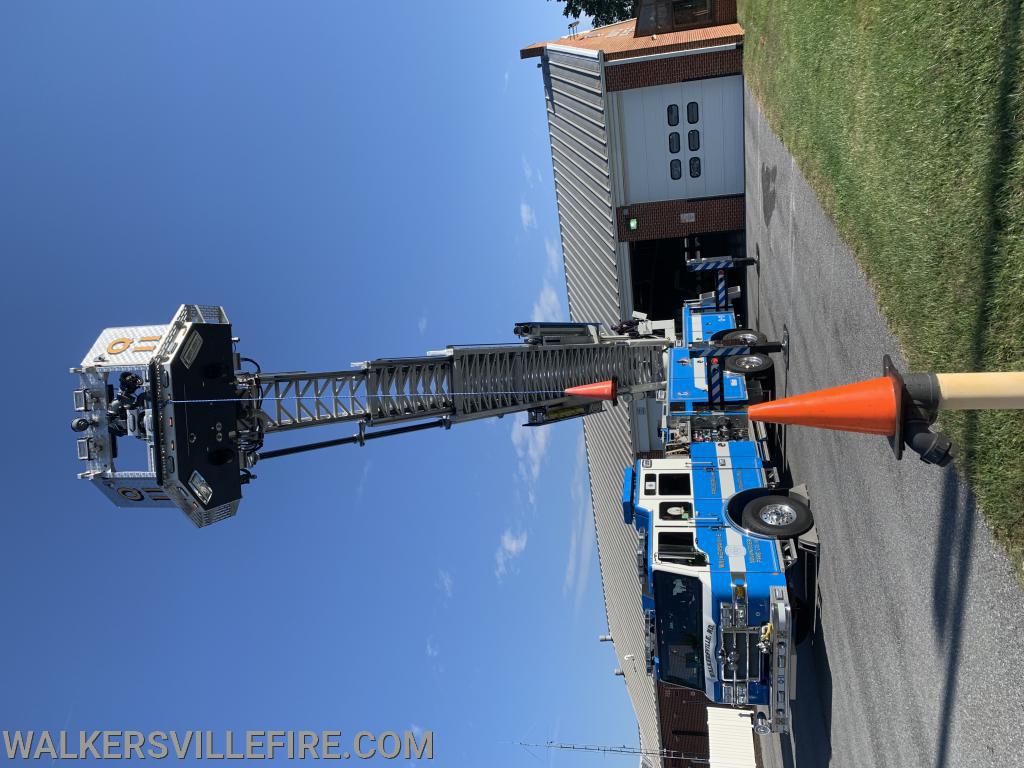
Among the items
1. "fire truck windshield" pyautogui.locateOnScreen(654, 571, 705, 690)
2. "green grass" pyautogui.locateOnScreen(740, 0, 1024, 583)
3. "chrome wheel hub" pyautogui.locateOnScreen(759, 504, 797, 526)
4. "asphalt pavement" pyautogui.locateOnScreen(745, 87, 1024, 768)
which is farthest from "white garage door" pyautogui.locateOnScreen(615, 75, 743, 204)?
"fire truck windshield" pyautogui.locateOnScreen(654, 571, 705, 690)

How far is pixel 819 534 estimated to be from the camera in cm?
1212

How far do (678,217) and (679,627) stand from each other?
16496mm

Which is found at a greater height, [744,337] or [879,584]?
[744,337]

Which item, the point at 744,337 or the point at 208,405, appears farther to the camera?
the point at 744,337

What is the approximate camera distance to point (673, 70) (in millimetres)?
22750

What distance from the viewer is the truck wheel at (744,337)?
57.6 feet

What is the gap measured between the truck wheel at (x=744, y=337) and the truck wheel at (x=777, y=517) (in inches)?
220

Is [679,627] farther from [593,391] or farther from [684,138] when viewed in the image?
[684,138]

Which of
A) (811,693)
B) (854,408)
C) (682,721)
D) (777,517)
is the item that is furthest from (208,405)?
(682,721)

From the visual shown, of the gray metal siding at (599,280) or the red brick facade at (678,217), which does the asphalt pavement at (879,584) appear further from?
the gray metal siding at (599,280)

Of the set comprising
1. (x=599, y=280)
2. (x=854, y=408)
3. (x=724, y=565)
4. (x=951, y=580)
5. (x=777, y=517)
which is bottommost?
(x=724, y=565)

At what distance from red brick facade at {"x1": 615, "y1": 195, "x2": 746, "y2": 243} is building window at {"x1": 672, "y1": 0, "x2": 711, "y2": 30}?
606 centimetres

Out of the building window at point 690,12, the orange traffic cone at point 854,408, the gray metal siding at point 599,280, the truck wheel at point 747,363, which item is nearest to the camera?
the orange traffic cone at point 854,408

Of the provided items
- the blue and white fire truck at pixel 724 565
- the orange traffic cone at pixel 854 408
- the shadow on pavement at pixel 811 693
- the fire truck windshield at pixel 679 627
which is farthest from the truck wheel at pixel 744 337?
the orange traffic cone at pixel 854 408
